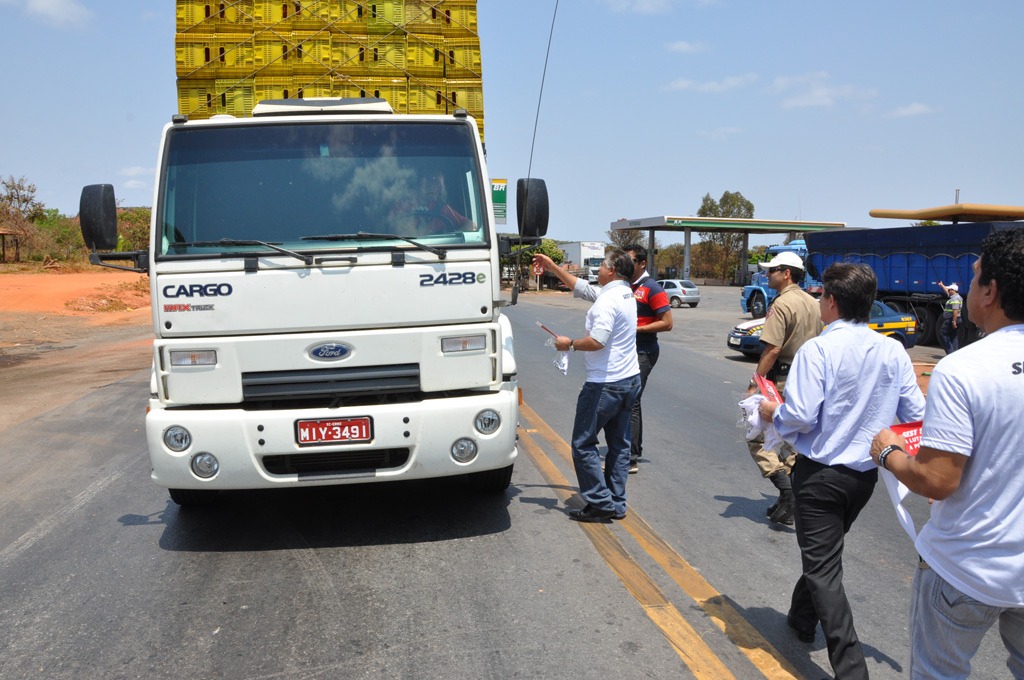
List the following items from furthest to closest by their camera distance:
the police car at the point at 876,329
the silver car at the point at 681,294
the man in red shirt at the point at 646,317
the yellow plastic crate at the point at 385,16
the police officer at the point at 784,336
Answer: the silver car at the point at 681,294
the police car at the point at 876,329
the yellow plastic crate at the point at 385,16
the man in red shirt at the point at 646,317
the police officer at the point at 784,336

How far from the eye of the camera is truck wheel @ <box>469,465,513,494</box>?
586 centimetres

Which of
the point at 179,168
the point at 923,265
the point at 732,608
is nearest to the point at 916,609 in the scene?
the point at 732,608

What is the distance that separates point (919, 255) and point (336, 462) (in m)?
20.8

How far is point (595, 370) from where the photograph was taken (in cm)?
549

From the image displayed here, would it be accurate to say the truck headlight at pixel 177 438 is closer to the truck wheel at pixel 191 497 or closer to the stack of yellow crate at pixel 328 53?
the truck wheel at pixel 191 497

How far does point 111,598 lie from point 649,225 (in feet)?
181

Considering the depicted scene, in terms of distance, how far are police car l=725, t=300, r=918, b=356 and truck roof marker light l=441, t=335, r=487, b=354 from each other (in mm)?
13065

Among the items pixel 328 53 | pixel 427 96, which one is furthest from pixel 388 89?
pixel 328 53

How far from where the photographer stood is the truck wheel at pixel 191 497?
5.62 metres

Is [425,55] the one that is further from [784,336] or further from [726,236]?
[726,236]

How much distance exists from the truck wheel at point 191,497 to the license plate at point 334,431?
1301 mm

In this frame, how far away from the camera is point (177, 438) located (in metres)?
4.81

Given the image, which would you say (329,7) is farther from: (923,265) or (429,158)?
(923,265)

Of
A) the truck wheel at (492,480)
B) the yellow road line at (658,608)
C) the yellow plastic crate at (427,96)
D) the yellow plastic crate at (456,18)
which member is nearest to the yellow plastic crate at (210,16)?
the yellow plastic crate at (427,96)
